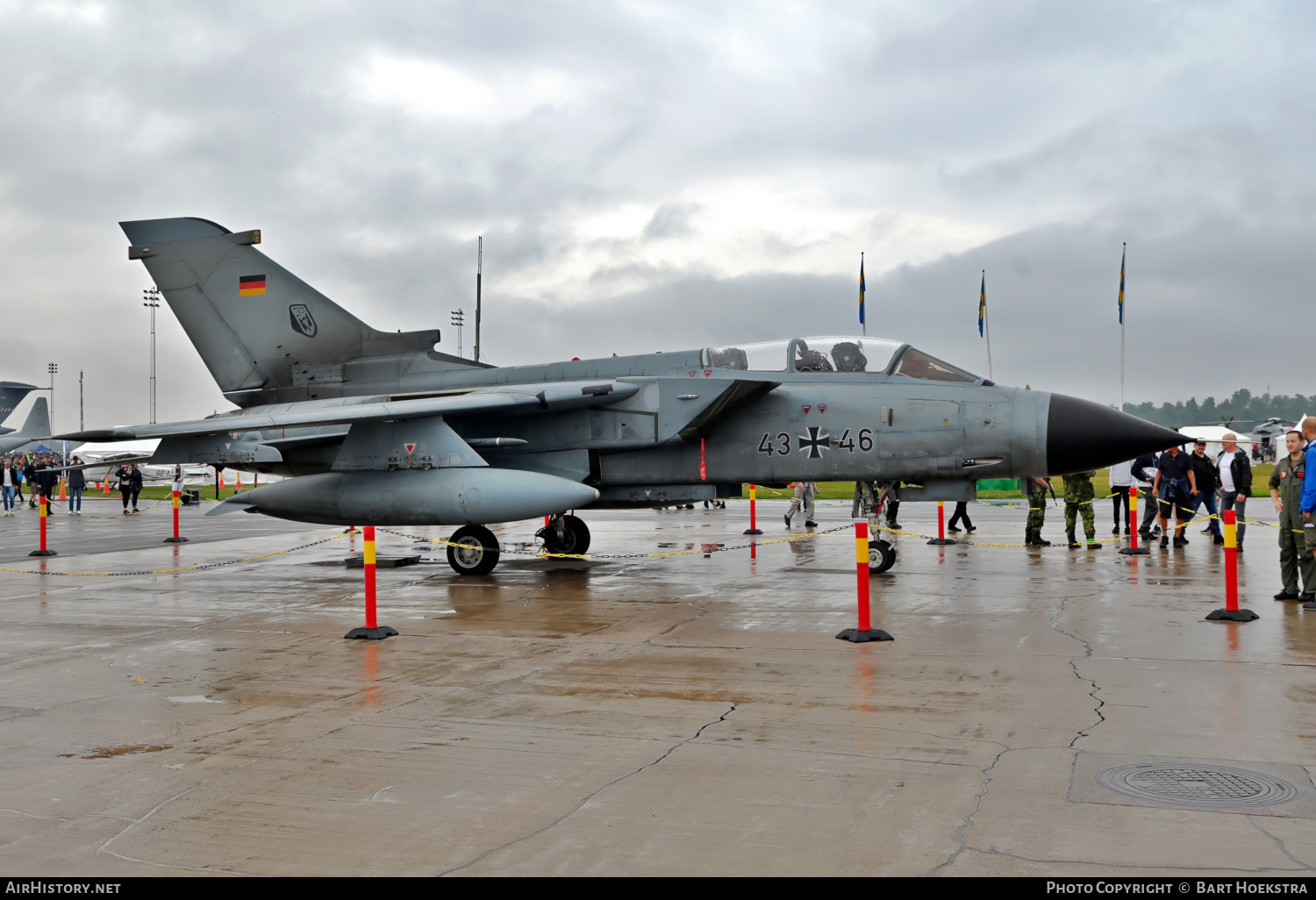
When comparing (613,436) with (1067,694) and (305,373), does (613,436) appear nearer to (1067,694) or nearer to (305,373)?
(305,373)

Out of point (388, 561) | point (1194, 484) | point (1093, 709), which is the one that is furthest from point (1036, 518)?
point (1093, 709)

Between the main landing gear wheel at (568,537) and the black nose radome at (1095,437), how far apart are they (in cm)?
683

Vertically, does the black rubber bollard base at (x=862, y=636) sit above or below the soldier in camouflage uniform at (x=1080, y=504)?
→ below

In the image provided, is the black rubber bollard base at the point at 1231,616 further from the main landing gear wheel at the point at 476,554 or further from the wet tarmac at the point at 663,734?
the main landing gear wheel at the point at 476,554

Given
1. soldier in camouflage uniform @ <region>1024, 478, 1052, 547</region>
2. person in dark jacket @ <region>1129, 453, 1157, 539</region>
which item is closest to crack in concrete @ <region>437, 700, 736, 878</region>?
soldier in camouflage uniform @ <region>1024, 478, 1052, 547</region>

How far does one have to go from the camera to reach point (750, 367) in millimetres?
12133

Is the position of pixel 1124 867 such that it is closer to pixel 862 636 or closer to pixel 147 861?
pixel 147 861

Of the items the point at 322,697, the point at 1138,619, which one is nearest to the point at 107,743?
the point at 322,697

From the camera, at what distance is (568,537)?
14828 millimetres

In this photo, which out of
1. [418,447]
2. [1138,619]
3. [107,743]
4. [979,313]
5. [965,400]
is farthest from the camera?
[979,313]

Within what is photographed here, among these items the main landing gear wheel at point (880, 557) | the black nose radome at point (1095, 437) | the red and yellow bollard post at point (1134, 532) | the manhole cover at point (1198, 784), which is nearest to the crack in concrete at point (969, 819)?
the manhole cover at point (1198, 784)

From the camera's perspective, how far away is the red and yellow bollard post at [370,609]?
8.16 m

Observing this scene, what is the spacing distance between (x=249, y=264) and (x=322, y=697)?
998 cm

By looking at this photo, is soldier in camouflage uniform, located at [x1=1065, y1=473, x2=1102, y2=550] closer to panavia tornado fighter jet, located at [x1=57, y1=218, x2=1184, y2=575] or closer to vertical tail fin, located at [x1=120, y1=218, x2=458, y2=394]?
panavia tornado fighter jet, located at [x1=57, y1=218, x2=1184, y2=575]
